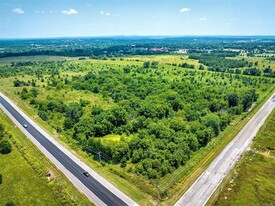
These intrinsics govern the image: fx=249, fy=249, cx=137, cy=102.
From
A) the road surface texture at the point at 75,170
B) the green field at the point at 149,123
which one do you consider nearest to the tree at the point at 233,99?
the green field at the point at 149,123

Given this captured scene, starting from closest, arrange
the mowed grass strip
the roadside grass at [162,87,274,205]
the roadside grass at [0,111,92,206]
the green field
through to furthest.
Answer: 1. the roadside grass at [0,111,92,206]
2. the mowed grass strip
3. the roadside grass at [162,87,274,205]
4. the green field

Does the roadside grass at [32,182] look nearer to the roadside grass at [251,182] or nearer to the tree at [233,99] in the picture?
the roadside grass at [251,182]

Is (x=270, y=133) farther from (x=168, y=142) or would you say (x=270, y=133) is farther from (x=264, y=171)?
(x=168, y=142)

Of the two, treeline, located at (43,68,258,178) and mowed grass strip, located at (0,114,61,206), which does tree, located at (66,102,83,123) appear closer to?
treeline, located at (43,68,258,178)

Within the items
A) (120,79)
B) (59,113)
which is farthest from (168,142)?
(120,79)

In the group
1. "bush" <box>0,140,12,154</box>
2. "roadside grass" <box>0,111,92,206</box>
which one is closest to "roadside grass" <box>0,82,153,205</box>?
"roadside grass" <box>0,111,92,206</box>

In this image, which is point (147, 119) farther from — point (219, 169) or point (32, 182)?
point (32, 182)
